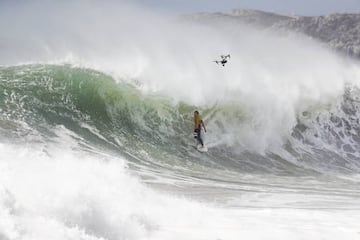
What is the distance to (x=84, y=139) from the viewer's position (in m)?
17.8

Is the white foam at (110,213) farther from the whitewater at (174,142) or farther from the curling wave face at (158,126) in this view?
the curling wave face at (158,126)

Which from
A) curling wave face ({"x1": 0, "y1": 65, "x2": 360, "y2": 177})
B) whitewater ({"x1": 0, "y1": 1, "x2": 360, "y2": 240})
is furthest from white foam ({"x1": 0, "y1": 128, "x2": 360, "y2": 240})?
curling wave face ({"x1": 0, "y1": 65, "x2": 360, "y2": 177})

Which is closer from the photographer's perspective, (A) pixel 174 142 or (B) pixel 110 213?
(B) pixel 110 213

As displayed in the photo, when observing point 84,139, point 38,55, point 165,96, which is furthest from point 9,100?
point 38,55

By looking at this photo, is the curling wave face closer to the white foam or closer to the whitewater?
the whitewater

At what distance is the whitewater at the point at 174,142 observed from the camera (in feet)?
28.7

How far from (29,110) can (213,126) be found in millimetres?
7176

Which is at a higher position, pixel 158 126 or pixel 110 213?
pixel 158 126

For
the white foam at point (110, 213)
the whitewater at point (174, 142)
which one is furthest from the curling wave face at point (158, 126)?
the white foam at point (110, 213)

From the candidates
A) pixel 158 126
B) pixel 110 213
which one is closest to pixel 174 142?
pixel 158 126

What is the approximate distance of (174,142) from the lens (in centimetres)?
1984

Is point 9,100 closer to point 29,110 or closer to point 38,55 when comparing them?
point 29,110

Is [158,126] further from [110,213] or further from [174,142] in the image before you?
[110,213]

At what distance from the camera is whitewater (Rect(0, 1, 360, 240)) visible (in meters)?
8.76
